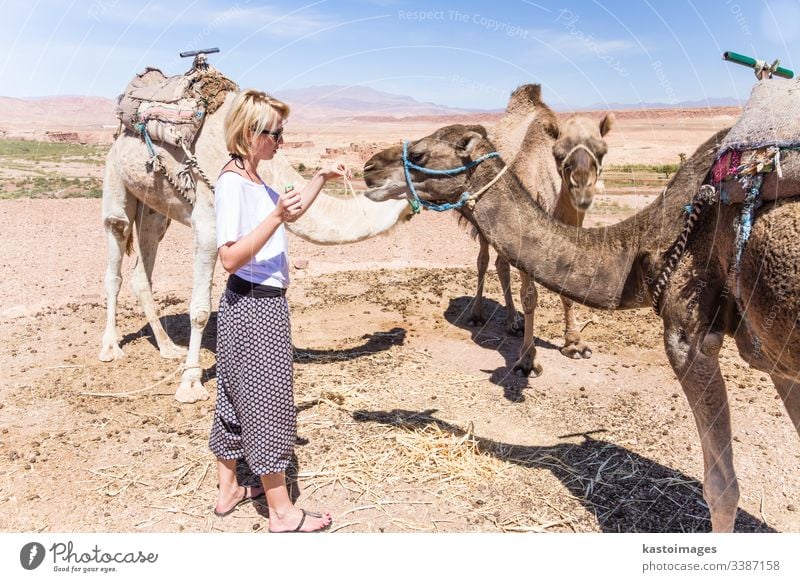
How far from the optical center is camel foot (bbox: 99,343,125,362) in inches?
286

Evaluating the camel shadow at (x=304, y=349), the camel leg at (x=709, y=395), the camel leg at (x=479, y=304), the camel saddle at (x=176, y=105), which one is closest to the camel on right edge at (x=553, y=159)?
the camel leg at (x=479, y=304)

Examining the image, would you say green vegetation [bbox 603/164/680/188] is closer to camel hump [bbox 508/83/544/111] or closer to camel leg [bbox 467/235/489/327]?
camel leg [bbox 467/235/489/327]

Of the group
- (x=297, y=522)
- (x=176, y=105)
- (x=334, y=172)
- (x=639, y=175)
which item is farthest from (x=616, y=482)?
(x=639, y=175)

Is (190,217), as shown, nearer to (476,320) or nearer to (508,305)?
(476,320)

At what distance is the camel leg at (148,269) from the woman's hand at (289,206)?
4.74 m

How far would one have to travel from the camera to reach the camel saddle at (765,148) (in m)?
3.17

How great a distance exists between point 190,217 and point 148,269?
1486 millimetres

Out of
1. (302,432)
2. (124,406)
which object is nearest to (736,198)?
(302,432)

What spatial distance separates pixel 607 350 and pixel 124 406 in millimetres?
5763

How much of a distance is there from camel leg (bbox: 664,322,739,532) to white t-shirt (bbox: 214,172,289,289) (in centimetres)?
248

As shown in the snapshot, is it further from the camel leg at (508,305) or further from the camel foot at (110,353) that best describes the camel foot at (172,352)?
the camel leg at (508,305)

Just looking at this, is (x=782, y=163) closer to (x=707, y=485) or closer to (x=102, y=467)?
(x=707, y=485)

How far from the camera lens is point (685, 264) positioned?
3721 millimetres
